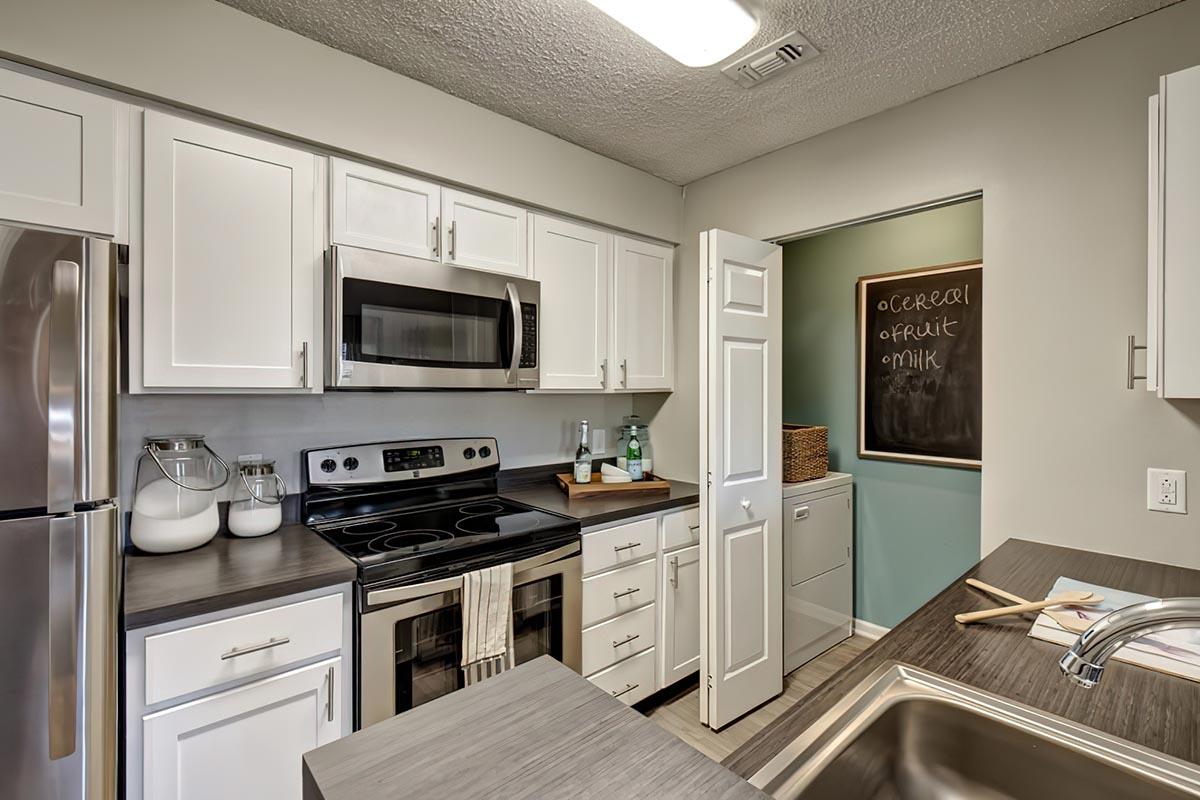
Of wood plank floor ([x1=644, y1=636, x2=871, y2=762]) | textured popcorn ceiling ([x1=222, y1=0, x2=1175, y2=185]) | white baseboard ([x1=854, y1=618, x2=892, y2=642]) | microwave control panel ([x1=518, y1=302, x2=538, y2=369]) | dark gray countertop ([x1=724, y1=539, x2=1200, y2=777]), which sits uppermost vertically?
textured popcorn ceiling ([x1=222, y1=0, x2=1175, y2=185])

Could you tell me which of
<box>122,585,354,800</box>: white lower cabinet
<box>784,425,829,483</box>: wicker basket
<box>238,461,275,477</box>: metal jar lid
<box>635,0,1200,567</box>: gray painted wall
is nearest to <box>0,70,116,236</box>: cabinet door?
<box>238,461,275,477</box>: metal jar lid

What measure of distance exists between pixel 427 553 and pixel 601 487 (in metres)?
1.04

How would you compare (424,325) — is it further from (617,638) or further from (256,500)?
(617,638)

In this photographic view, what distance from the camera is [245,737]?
139 centimetres

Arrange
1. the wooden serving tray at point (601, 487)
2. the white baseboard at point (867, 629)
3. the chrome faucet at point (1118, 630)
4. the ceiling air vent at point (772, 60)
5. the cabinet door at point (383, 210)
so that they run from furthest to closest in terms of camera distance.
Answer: the white baseboard at point (867, 629), the wooden serving tray at point (601, 487), the cabinet door at point (383, 210), the ceiling air vent at point (772, 60), the chrome faucet at point (1118, 630)

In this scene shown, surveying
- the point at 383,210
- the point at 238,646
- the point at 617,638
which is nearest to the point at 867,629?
the point at 617,638

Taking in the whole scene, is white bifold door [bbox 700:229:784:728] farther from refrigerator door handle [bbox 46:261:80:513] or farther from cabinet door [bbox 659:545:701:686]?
refrigerator door handle [bbox 46:261:80:513]

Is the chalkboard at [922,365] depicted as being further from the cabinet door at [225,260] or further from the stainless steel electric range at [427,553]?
the cabinet door at [225,260]

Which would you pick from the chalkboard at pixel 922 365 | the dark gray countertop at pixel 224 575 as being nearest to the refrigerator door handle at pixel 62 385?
the dark gray countertop at pixel 224 575

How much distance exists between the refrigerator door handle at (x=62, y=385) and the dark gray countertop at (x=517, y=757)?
0.84 metres

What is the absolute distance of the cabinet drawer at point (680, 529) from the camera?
2.42m

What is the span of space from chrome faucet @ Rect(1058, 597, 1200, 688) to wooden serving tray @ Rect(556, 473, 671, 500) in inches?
77.8

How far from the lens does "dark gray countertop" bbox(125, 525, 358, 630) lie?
4.25 ft

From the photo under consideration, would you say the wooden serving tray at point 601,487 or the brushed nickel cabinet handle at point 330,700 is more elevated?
the wooden serving tray at point 601,487
